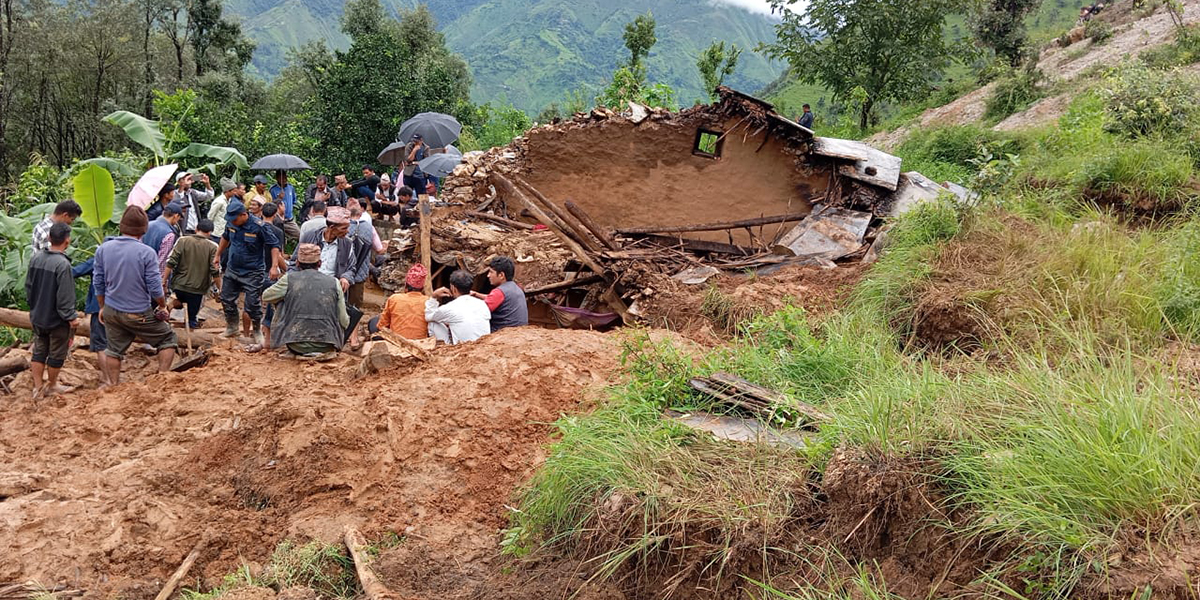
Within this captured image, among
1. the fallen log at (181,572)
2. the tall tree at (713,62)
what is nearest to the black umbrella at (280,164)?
the fallen log at (181,572)

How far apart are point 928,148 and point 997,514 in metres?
15.4

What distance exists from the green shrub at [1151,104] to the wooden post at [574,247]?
5.33 metres

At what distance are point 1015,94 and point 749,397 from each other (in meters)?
17.2

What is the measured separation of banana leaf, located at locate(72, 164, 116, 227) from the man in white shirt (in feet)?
15.9

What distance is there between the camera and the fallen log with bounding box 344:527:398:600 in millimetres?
3568

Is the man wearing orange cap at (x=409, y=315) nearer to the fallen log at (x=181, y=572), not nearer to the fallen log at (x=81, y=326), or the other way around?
the fallen log at (x=81, y=326)

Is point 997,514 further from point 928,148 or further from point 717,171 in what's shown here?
point 928,148

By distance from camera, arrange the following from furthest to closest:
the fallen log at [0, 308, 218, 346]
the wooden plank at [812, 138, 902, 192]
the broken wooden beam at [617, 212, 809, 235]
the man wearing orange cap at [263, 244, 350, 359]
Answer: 1. the broken wooden beam at [617, 212, 809, 235]
2. the wooden plank at [812, 138, 902, 192]
3. the fallen log at [0, 308, 218, 346]
4. the man wearing orange cap at [263, 244, 350, 359]

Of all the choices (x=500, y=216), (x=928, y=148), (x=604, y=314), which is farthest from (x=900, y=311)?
(x=928, y=148)

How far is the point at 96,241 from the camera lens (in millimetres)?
10078

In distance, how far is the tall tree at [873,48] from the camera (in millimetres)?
21750

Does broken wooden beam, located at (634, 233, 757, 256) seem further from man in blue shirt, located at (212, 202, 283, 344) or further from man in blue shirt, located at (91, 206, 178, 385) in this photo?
man in blue shirt, located at (91, 206, 178, 385)

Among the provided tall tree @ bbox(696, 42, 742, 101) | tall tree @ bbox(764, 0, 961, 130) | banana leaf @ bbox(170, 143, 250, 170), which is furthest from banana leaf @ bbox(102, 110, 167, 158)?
tall tree @ bbox(764, 0, 961, 130)

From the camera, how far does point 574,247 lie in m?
9.75
